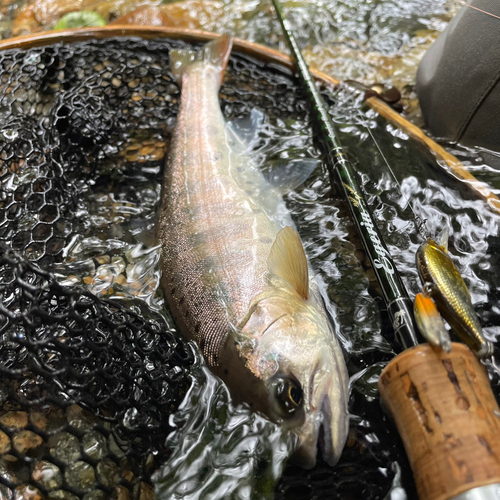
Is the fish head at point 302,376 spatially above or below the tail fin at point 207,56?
below

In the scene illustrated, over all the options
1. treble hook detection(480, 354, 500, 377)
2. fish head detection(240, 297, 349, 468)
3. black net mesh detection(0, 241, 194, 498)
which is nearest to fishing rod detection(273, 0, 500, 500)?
fish head detection(240, 297, 349, 468)

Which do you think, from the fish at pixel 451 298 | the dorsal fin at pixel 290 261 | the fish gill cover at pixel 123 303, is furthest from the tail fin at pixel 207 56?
the fish at pixel 451 298

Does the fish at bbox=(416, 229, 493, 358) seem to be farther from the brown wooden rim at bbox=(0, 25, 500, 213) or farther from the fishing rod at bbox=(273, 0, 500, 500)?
the brown wooden rim at bbox=(0, 25, 500, 213)

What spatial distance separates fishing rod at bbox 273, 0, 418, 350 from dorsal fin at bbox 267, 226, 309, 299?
1.04 feet

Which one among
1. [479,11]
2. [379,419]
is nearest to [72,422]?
[379,419]

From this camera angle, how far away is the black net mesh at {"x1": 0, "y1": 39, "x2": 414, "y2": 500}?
56.4 inches

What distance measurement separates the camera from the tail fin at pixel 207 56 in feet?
9.68

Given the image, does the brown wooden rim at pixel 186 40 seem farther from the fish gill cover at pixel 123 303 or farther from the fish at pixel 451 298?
the fish at pixel 451 298

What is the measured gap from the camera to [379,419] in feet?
5.43

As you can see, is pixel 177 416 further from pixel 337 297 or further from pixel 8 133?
pixel 8 133

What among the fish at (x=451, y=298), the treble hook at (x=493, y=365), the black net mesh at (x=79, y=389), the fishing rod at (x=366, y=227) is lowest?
the black net mesh at (x=79, y=389)

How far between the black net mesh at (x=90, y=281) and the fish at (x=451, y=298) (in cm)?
51

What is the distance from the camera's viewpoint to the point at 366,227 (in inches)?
76.4

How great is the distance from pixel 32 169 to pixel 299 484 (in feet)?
7.34
